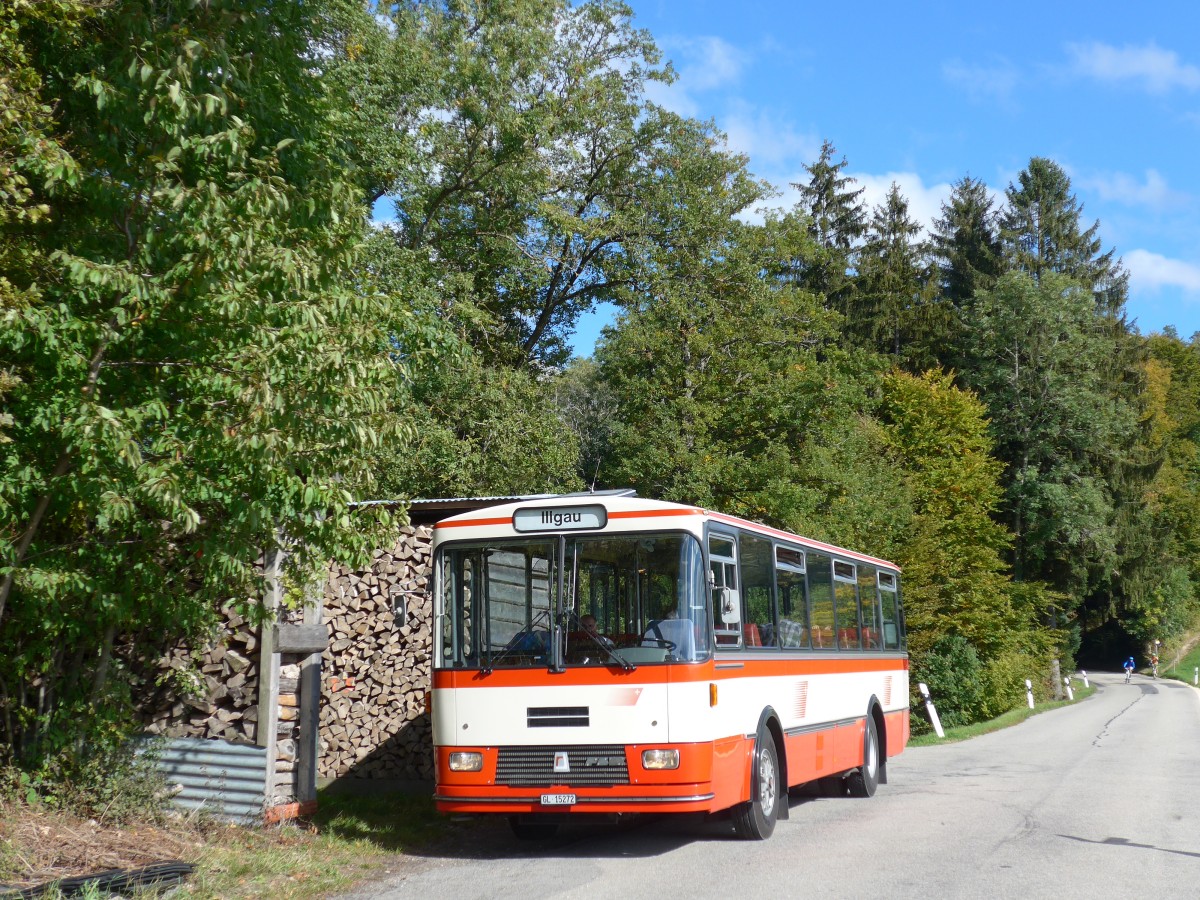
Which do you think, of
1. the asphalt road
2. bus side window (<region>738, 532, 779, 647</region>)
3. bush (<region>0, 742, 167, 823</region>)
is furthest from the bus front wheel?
bush (<region>0, 742, 167, 823</region>)

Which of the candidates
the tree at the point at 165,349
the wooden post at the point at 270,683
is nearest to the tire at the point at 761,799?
the tree at the point at 165,349

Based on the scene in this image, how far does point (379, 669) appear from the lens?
46.6 feet

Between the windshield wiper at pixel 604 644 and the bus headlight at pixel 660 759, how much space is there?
0.70 m

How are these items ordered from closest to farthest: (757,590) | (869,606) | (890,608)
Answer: (757,590) → (869,606) → (890,608)

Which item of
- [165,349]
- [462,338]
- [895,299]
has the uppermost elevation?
[895,299]

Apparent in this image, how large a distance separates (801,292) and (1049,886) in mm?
27164

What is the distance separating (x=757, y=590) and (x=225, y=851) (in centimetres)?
513

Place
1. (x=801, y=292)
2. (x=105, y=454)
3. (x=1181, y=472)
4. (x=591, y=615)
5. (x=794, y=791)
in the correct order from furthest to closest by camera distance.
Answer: (x=1181, y=472), (x=801, y=292), (x=794, y=791), (x=591, y=615), (x=105, y=454)

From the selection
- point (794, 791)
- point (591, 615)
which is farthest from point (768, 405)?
point (591, 615)

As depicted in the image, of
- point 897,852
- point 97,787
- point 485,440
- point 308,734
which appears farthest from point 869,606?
point 485,440

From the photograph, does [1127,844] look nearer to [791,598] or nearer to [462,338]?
[791,598]

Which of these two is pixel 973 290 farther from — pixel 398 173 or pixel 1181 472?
pixel 398 173

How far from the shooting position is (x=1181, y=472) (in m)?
79.6

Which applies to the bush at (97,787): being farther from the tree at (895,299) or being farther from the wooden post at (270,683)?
the tree at (895,299)
